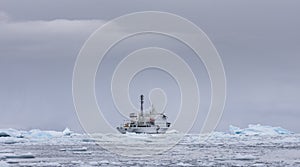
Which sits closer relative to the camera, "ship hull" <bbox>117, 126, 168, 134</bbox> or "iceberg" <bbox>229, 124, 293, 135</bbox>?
"ship hull" <bbox>117, 126, 168, 134</bbox>

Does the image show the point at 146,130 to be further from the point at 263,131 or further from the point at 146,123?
the point at 263,131

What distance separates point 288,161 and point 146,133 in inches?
1289

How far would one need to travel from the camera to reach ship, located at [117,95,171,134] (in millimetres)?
56562

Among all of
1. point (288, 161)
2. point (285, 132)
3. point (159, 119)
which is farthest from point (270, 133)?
point (288, 161)

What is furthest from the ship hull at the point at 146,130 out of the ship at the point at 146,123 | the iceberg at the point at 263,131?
the iceberg at the point at 263,131

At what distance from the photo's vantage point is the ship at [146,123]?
56562 mm

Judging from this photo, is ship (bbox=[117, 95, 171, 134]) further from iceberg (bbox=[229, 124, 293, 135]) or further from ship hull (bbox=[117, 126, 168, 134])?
iceberg (bbox=[229, 124, 293, 135])

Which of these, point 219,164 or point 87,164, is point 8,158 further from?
point 219,164

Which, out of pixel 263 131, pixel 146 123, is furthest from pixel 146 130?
pixel 263 131

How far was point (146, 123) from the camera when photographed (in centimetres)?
5766

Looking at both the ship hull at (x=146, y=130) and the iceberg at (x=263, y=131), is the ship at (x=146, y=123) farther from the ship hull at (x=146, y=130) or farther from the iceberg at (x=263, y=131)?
the iceberg at (x=263, y=131)

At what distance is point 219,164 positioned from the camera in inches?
899

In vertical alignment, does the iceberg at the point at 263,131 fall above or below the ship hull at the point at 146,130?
above

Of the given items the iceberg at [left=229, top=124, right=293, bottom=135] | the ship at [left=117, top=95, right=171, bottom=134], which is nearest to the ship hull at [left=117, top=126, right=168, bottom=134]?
the ship at [left=117, top=95, right=171, bottom=134]
